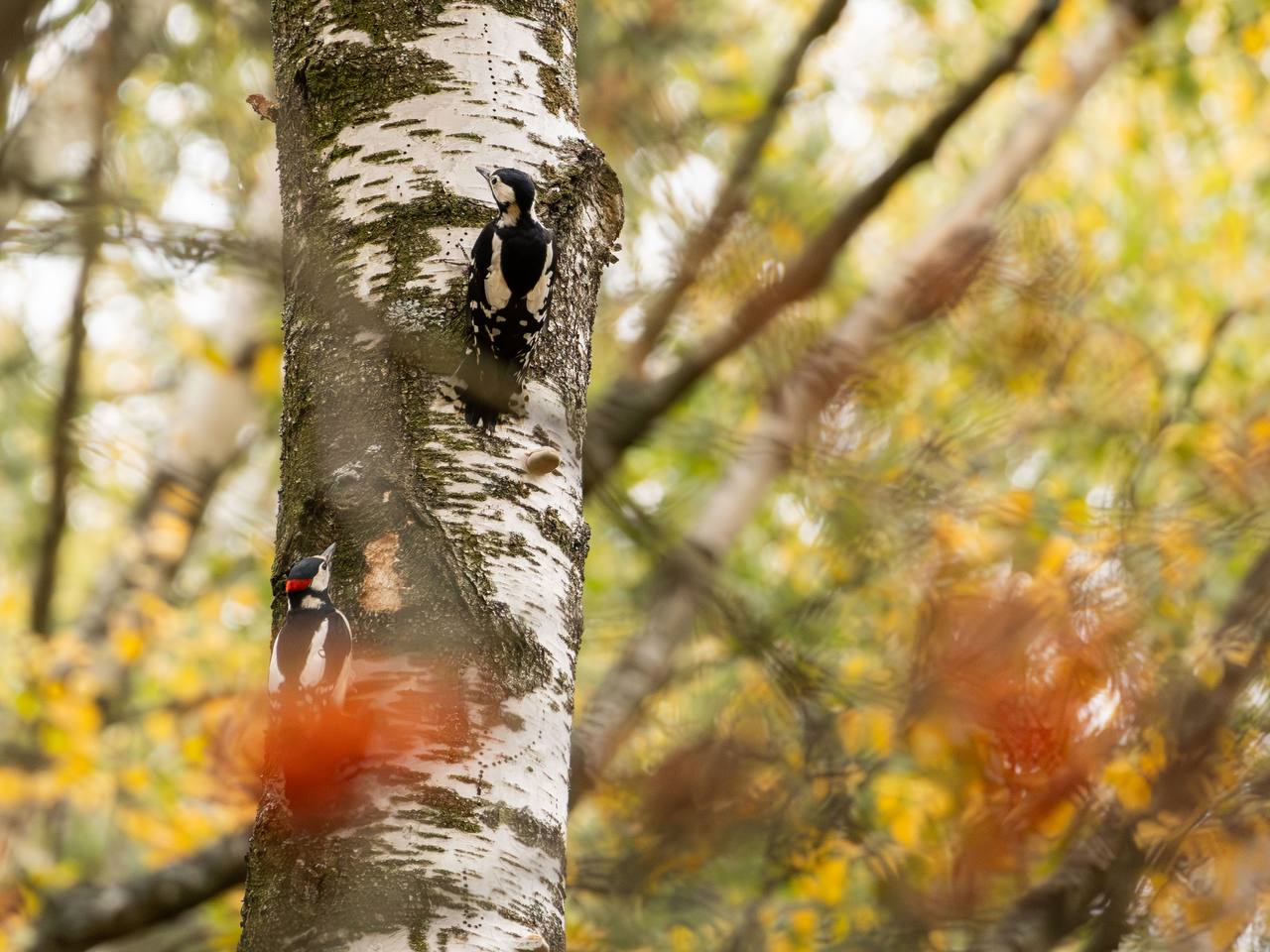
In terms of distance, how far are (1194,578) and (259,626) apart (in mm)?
6594

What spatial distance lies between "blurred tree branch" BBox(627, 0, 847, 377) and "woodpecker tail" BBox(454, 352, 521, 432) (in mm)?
1381

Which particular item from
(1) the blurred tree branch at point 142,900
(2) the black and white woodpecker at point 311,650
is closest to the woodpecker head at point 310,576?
(2) the black and white woodpecker at point 311,650

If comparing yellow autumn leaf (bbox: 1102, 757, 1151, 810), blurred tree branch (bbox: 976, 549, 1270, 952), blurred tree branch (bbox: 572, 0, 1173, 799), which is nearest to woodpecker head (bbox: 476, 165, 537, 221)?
blurred tree branch (bbox: 572, 0, 1173, 799)

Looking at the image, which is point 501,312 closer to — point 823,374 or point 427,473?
point 427,473

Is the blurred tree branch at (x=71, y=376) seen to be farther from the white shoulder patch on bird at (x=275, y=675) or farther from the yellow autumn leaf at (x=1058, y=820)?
the yellow autumn leaf at (x=1058, y=820)

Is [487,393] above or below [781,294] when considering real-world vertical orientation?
below

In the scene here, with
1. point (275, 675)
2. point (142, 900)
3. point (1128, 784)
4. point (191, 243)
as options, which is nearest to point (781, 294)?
point (191, 243)

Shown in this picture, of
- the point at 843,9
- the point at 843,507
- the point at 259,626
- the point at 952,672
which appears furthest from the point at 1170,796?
the point at 259,626

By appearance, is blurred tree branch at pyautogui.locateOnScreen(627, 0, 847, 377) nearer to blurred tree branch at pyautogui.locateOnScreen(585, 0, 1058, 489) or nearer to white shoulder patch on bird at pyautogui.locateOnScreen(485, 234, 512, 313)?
blurred tree branch at pyautogui.locateOnScreen(585, 0, 1058, 489)

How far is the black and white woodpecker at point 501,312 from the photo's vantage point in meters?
1.87

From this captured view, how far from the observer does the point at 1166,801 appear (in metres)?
2.49

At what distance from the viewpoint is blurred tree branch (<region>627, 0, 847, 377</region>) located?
3207 millimetres

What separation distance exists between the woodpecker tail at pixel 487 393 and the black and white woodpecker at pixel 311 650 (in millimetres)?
288

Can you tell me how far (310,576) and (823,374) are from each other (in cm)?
178
